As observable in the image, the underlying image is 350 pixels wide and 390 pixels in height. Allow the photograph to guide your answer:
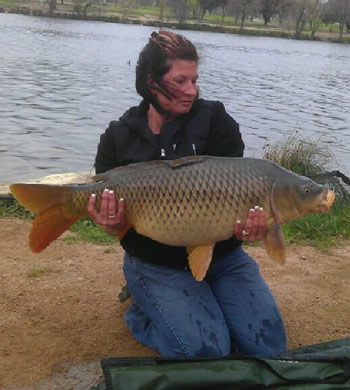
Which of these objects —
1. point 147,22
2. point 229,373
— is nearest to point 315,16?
point 147,22

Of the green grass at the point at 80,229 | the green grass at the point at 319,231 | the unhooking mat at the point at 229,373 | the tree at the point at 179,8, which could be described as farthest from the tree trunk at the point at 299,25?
the unhooking mat at the point at 229,373

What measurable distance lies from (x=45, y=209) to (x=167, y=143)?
64 centimetres

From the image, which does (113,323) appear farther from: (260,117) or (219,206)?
(260,117)

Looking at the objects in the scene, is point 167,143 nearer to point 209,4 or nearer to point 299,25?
point 299,25

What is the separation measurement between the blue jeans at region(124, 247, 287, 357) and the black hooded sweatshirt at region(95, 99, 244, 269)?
7cm

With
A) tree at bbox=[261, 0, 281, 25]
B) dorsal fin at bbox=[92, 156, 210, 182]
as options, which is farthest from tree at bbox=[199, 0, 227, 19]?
dorsal fin at bbox=[92, 156, 210, 182]

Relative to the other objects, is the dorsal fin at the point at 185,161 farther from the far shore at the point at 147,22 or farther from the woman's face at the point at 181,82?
the far shore at the point at 147,22

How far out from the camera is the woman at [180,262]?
2.43 meters

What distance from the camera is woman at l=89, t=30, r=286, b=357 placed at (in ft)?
7.97

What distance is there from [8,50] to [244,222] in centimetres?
1948

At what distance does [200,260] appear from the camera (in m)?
2.30

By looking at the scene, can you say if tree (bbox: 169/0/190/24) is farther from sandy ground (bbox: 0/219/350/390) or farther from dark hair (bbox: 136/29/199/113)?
dark hair (bbox: 136/29/199/113)

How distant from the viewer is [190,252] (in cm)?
234

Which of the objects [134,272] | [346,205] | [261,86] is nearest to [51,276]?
[134,272]
